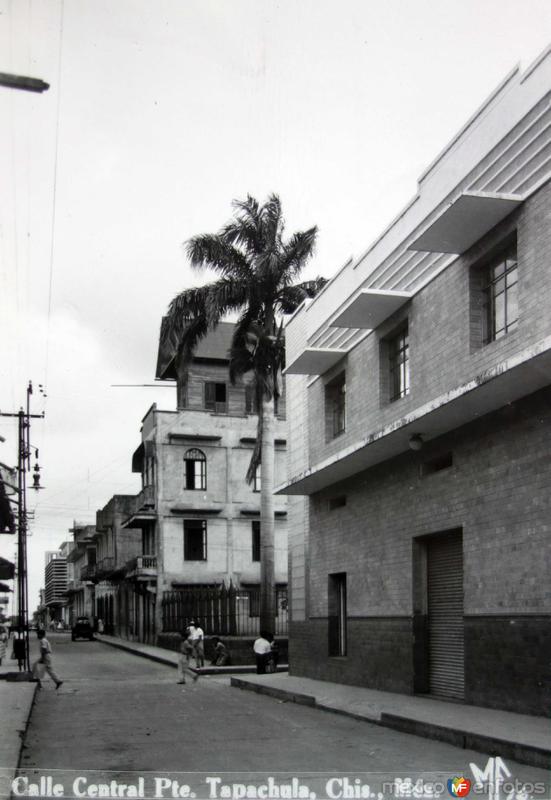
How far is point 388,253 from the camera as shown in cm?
1938

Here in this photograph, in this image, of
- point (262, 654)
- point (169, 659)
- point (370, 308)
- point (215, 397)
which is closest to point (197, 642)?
point (262, 654)

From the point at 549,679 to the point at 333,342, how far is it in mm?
10812

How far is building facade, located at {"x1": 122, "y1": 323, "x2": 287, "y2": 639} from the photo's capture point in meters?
44.7

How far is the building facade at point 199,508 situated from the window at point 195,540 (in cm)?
4

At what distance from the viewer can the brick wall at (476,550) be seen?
1393 centimetres

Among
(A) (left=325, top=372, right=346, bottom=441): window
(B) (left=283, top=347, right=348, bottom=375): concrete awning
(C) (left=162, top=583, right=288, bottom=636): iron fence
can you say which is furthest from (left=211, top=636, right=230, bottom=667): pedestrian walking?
(B) (left=283, top=347, right=348, bottom=375): concrete awning

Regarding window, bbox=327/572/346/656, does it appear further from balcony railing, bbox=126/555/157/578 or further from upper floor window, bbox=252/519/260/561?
upper floor window, bbox=252/519/260/561

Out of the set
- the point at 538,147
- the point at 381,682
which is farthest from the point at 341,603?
the point at 538,147

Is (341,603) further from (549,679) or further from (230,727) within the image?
(549,679)

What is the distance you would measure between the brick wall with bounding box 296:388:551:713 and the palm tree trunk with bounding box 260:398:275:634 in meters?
8.23

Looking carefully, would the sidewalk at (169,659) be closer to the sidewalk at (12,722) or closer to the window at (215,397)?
the sidewalk at (12,722)

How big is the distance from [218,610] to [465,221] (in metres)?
26.3

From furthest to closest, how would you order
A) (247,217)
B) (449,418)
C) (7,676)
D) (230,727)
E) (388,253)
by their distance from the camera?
(247,217) → (7,676) → (388,253) → (449,418) → (230,727)

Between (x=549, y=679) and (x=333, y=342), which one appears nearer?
(x=549, y=679)
